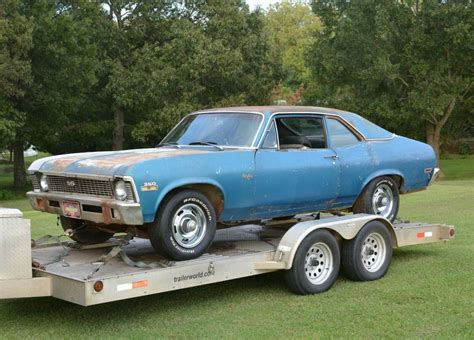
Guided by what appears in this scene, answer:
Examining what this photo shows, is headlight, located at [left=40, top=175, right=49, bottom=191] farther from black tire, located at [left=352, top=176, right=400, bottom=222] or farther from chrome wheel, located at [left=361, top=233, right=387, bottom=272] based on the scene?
black tire, located at [left=352, top=176, right=400, bottom=222]

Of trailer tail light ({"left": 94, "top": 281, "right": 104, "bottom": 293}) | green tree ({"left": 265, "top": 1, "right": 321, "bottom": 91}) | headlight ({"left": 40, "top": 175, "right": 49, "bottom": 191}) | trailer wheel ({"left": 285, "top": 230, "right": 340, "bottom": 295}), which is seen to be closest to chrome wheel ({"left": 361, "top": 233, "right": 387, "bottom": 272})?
trailer wheel ({"left": 285, "top": 230, "right": 340, "bottom": 295})

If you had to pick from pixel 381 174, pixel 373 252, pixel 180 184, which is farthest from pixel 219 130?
pixel 373 252

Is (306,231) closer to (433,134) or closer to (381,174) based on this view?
(381,174)

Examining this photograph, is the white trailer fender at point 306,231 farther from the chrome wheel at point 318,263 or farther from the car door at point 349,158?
the car door at point 349,158

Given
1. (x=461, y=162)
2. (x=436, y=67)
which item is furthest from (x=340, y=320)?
(x=461, y=162)

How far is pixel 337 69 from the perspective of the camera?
31.4m

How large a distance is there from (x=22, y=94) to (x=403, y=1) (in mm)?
16805

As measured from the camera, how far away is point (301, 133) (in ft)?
25.3

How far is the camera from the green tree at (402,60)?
28203 millimetres

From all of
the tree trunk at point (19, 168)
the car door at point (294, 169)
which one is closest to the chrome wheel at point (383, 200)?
the car door at point (294, 169)

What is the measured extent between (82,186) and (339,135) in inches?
126

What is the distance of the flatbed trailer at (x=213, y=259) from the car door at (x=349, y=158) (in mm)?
397

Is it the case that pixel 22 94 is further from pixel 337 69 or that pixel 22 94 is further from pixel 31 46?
pixel 337 69

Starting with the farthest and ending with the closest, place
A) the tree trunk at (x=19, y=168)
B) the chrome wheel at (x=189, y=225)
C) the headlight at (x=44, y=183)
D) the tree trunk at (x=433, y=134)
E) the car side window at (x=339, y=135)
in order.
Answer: the tree trunk at (x=19, y=168)
the tree trunk at (x=433, y=134)
the car side window at (x=339, y=135)
the headlight at (x=44, y=183)
the chrome wheel at (x=189, y=225)
